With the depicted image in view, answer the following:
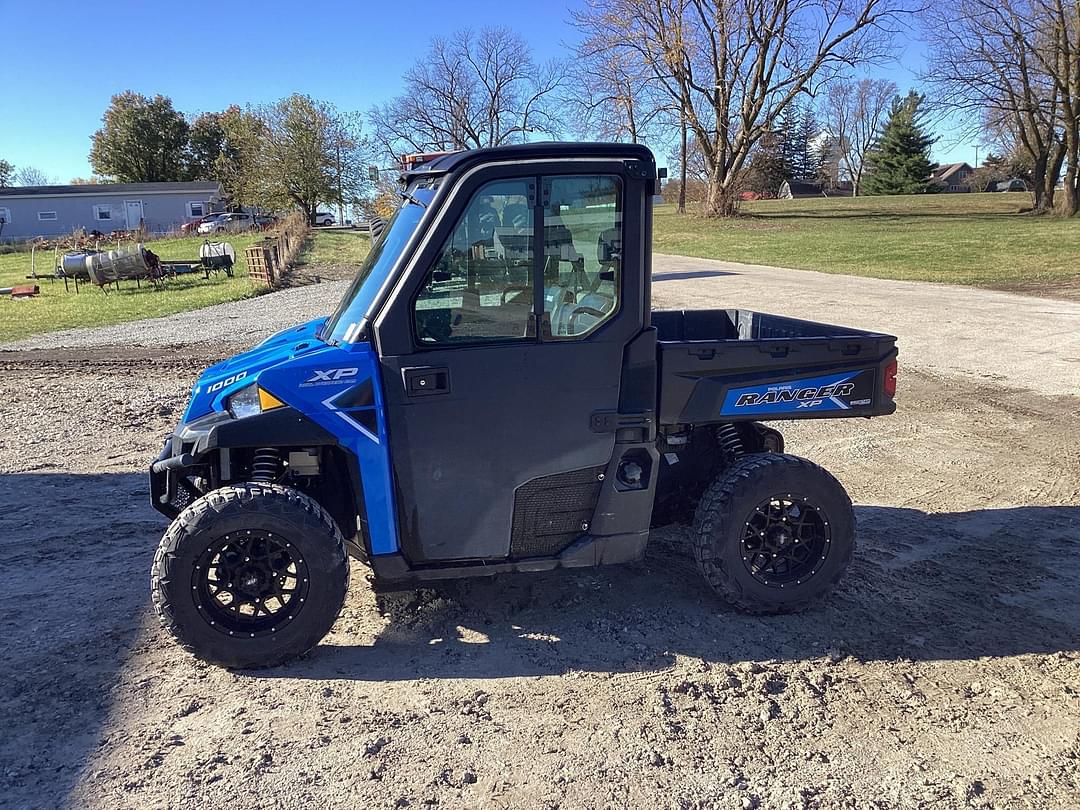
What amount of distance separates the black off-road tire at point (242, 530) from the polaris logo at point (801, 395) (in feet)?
6.57

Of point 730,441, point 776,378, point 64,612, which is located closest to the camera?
point 776,378

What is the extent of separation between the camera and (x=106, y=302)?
20812 millimetres

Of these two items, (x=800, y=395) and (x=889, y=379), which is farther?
(x=889, y=379)

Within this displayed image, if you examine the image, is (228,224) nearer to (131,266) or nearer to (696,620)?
(131,266)

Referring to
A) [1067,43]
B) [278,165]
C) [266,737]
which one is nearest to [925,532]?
[266,737]

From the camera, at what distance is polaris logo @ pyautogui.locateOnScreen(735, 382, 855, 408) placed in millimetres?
3910

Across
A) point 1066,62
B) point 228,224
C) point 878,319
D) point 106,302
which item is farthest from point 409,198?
point 228,224

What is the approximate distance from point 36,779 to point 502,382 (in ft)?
7.40

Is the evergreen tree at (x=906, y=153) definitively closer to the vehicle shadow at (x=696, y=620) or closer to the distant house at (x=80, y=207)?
the distant house at (x=80, y=207)

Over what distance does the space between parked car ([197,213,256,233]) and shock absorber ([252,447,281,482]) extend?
175 feet

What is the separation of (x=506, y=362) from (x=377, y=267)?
77 cm

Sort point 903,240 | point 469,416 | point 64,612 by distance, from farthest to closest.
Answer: point 903,240
point 64,612
point 469,416

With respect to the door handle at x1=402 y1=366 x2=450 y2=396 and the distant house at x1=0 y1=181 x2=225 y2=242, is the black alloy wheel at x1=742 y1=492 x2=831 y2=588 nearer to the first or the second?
the door handle at x1=402 y1=366 x2=450 y2=396

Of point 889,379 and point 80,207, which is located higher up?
point 80,207
